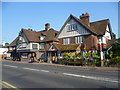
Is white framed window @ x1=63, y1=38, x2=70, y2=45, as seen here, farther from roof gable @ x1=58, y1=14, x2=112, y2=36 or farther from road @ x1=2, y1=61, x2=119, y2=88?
road @ x1=2, y1=61, x2=119, y2=88

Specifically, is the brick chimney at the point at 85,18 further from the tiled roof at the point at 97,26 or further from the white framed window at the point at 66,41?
the white framed window at the point at 66,41

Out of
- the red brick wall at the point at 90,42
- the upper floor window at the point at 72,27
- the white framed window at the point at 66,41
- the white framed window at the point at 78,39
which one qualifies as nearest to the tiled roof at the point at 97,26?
the red brick wall at the point at 90,42

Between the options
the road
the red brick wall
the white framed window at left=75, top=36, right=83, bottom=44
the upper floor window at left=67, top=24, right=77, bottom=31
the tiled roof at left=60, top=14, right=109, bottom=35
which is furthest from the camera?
the upper floor window at left=67, top=24, right=77, bottom=31

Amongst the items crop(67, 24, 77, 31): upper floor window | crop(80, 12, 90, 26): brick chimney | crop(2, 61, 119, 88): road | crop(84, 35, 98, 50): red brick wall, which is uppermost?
crop(80, 12, 90, 26): brick chimney

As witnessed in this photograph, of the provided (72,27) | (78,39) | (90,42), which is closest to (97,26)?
(90,42)

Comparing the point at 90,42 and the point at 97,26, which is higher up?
the point at 97,26

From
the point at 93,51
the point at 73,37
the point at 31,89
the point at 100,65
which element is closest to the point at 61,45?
the point at 73,37

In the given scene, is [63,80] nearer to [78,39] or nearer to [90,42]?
[90,42]

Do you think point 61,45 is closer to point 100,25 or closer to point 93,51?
point 93,51

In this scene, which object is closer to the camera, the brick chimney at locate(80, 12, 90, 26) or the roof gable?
the roof gable

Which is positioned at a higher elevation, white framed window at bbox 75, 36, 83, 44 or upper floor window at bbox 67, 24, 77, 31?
upper floor window at bbox 67, 24, 77, 31

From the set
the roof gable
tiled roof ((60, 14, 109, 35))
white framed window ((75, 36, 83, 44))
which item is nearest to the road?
white framed window ((75, 36, 83, 44))

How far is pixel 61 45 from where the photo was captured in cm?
2912

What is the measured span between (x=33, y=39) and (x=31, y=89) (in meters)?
29.3
